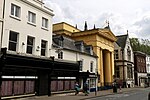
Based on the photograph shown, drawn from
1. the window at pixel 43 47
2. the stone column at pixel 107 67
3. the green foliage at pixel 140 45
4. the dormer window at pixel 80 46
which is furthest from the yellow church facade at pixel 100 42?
the green foliage at pixel 140 45

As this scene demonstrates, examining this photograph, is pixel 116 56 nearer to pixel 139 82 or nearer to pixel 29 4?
pixel 139 82

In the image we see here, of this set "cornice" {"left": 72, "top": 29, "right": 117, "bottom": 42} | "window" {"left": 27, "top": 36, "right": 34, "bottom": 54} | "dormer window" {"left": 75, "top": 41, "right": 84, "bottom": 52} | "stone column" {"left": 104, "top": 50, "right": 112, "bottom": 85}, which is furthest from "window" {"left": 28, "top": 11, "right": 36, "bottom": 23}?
"stone column" {"left": 104, "top": 50, "right": 112, "bottom": 85}

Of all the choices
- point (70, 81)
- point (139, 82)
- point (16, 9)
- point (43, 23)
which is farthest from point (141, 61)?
point (16, 9)

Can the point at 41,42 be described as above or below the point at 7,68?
above

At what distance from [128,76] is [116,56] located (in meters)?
6.00

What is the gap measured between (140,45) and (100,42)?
47.2m

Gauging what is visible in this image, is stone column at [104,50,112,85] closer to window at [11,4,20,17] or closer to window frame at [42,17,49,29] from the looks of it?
window frame at [42,17,49,29]

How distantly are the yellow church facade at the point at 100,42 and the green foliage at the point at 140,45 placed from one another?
3716cm

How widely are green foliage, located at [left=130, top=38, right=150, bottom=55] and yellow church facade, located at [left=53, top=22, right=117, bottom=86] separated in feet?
122

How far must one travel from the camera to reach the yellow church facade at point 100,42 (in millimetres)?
40375

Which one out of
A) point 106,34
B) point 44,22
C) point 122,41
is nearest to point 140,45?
point 122,41

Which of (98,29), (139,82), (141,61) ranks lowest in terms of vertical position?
(139,82)

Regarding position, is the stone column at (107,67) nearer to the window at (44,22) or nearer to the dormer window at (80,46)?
the dormer window at (80,46)

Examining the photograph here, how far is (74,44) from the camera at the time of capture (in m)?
34.6
